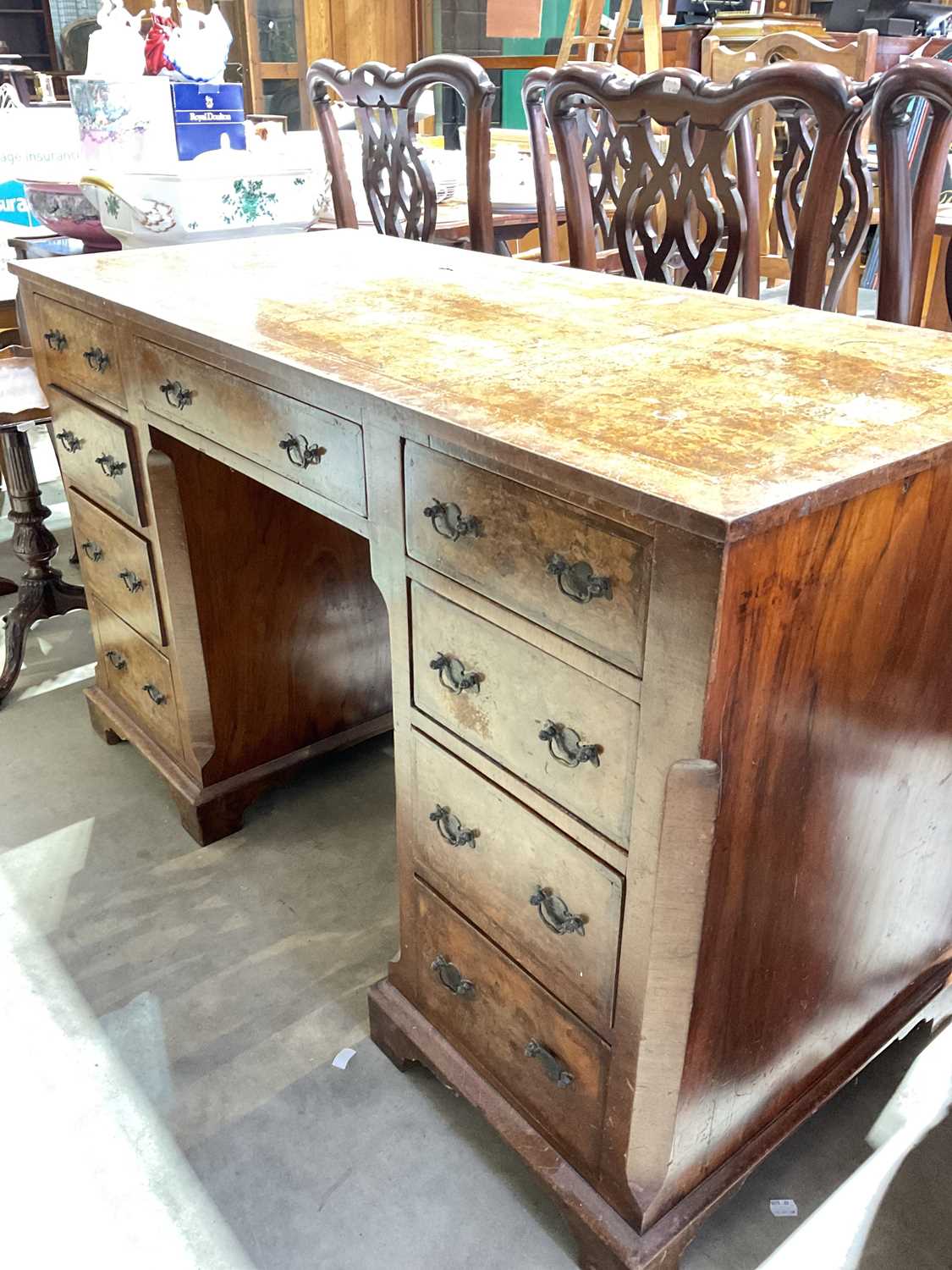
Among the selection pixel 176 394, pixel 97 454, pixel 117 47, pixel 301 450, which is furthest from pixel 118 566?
pixel 117 47

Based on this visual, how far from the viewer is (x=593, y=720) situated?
2.73 feet

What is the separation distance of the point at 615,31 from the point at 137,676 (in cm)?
501

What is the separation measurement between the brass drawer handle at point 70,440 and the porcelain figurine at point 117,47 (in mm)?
700

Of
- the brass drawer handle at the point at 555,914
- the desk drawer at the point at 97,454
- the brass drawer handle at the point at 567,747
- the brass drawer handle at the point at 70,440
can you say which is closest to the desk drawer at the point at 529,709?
the brass drawer handle at the point at 567,747

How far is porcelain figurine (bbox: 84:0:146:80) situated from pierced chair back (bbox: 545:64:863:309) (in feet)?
2.54

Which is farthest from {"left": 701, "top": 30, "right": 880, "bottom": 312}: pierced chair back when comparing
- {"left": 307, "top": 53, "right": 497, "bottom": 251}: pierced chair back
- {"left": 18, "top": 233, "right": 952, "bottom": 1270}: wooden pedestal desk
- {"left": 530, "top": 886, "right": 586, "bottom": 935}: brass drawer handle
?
{"left": 530, "top": 886, "right": 586, "bottom": 935}: brass drawer handle

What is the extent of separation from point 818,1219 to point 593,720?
699mm

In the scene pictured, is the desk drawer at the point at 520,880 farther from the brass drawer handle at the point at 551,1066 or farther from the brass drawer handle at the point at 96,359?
the brass drawer handle at the point at 96,359

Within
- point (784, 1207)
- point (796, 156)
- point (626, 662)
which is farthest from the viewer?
point (796, 156)

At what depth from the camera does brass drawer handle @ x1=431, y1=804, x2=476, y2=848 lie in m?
1.04

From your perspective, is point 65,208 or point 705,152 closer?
point 705,152

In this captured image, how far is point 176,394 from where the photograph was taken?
1278 mm

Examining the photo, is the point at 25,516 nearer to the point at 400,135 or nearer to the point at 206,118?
the point at 206,118

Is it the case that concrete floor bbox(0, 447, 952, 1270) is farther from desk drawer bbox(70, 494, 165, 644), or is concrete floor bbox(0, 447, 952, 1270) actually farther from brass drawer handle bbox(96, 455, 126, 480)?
brass drawer handle bbox(96, 455, 126, 480)
